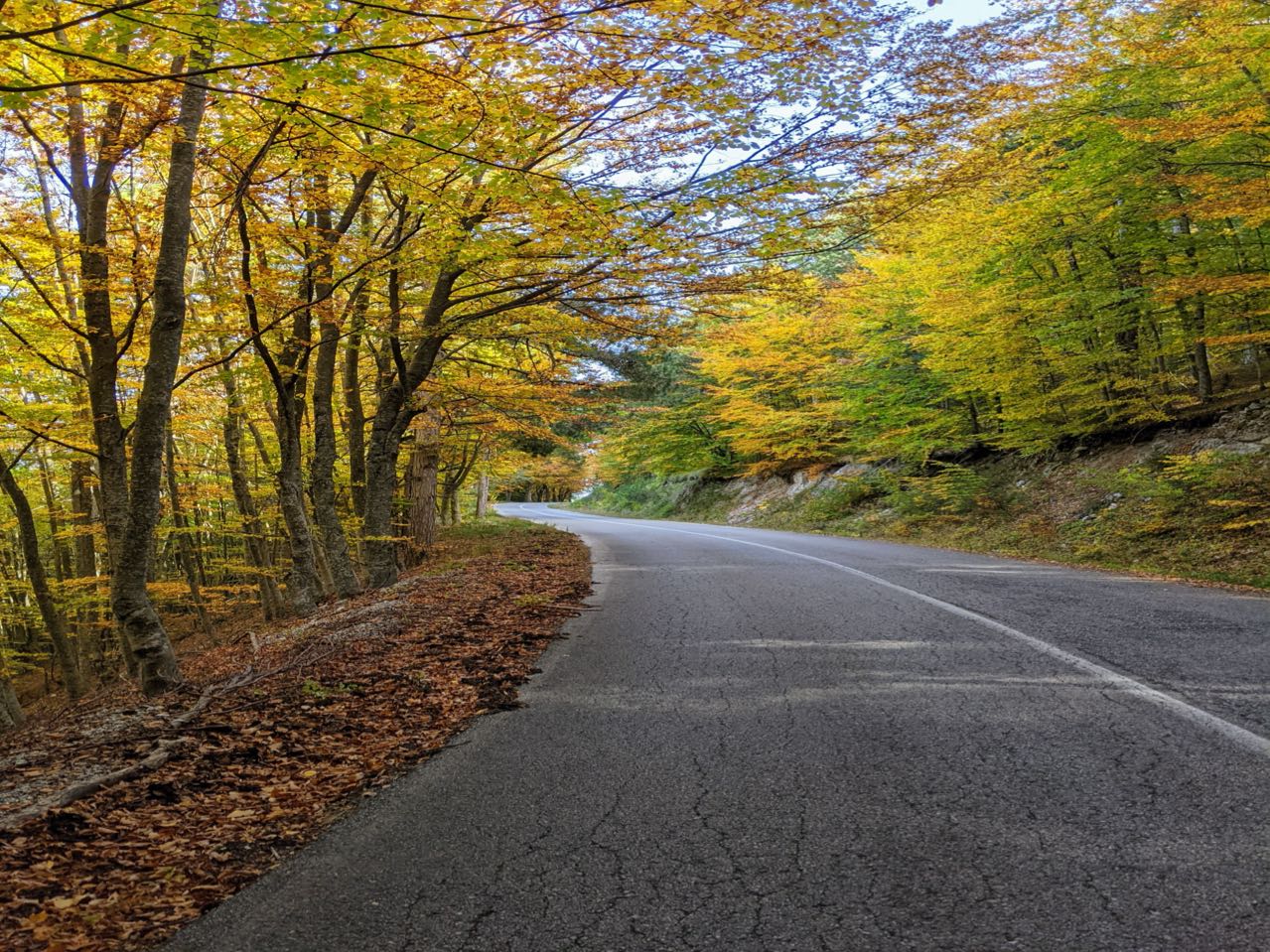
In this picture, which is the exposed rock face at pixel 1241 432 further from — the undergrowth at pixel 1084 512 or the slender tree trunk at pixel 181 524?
the slender tree trunk at pixel 181 524

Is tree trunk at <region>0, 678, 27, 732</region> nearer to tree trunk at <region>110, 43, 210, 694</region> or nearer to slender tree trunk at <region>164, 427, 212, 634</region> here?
→ slender tree trunk at <region>164, 427, 212, 634</region>

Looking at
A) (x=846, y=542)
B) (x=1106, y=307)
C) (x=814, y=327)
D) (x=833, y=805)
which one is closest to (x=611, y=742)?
(x=833, y=805)

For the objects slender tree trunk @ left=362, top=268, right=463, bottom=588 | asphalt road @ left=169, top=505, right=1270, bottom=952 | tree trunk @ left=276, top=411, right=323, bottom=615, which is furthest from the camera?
tree trunk @ left=276, top=411, right=323, bottom=615

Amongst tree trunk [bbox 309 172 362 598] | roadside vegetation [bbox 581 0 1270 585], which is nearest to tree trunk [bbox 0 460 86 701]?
tree trunk [bbox 309 172 362 598]

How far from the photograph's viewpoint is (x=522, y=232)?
8.19 meters

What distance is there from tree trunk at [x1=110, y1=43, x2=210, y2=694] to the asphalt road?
12.6ft

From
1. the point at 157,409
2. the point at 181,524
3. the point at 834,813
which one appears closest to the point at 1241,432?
the point at 834,813

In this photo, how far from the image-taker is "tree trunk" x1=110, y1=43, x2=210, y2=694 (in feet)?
19.9

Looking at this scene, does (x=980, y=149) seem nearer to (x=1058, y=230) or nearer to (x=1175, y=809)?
(x=1058, y=230)

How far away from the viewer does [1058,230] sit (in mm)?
12422

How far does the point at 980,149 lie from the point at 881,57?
2.29 metres

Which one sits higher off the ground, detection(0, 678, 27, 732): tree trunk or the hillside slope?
the hillside slope

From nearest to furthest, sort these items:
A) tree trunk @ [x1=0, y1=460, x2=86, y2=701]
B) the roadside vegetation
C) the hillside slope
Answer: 1. the roadside vegetation
2. the hillside slope
3. tree trunk @ [x1=0, y1=460, x2=86, y2=701]

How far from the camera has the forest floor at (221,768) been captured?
256 cm
